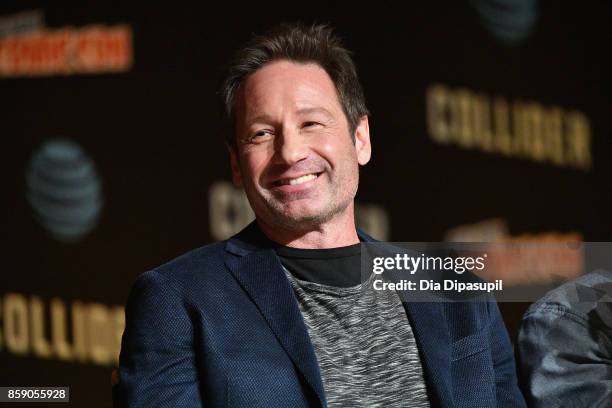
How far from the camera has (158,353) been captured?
132 centimetres

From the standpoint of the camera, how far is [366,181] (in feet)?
9.61

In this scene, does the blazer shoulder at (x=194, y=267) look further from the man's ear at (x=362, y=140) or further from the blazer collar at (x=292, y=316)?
the man's ear at (x=362, y=140)

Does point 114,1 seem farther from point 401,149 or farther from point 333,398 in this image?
point 333,398

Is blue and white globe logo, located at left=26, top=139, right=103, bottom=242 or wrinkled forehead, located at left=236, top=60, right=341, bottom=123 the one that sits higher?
blue and white globe logo, located at left=26, top=139, right=103, bottom=242

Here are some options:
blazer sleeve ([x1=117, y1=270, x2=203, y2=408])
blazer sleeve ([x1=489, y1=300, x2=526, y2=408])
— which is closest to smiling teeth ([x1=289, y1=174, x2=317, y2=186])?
blazer sleeve ([x1=117, y1=270, x2=203, y2=408])

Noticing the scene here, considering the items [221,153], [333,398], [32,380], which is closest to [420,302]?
[333,398]

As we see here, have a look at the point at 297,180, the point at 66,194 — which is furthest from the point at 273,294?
the point at 66,194

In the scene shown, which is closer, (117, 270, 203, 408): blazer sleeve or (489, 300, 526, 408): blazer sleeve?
(117, 270, 203, 408): blazer sleeve

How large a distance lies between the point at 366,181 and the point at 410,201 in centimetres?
15

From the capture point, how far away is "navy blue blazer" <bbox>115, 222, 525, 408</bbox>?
4.32ft

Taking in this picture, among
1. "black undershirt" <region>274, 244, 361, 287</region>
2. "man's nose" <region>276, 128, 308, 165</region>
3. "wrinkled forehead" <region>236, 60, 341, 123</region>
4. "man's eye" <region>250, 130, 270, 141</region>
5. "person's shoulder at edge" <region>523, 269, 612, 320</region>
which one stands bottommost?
"person's shoulder at edge" <region>523, 269, 612, 320</region>

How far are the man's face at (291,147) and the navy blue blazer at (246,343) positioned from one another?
0.26 feet

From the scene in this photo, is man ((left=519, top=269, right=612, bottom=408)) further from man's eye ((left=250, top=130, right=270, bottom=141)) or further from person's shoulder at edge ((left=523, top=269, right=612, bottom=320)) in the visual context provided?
man's eye ((left=250, top=130, right=270, bottom=141))

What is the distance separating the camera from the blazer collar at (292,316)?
1.35 metres
